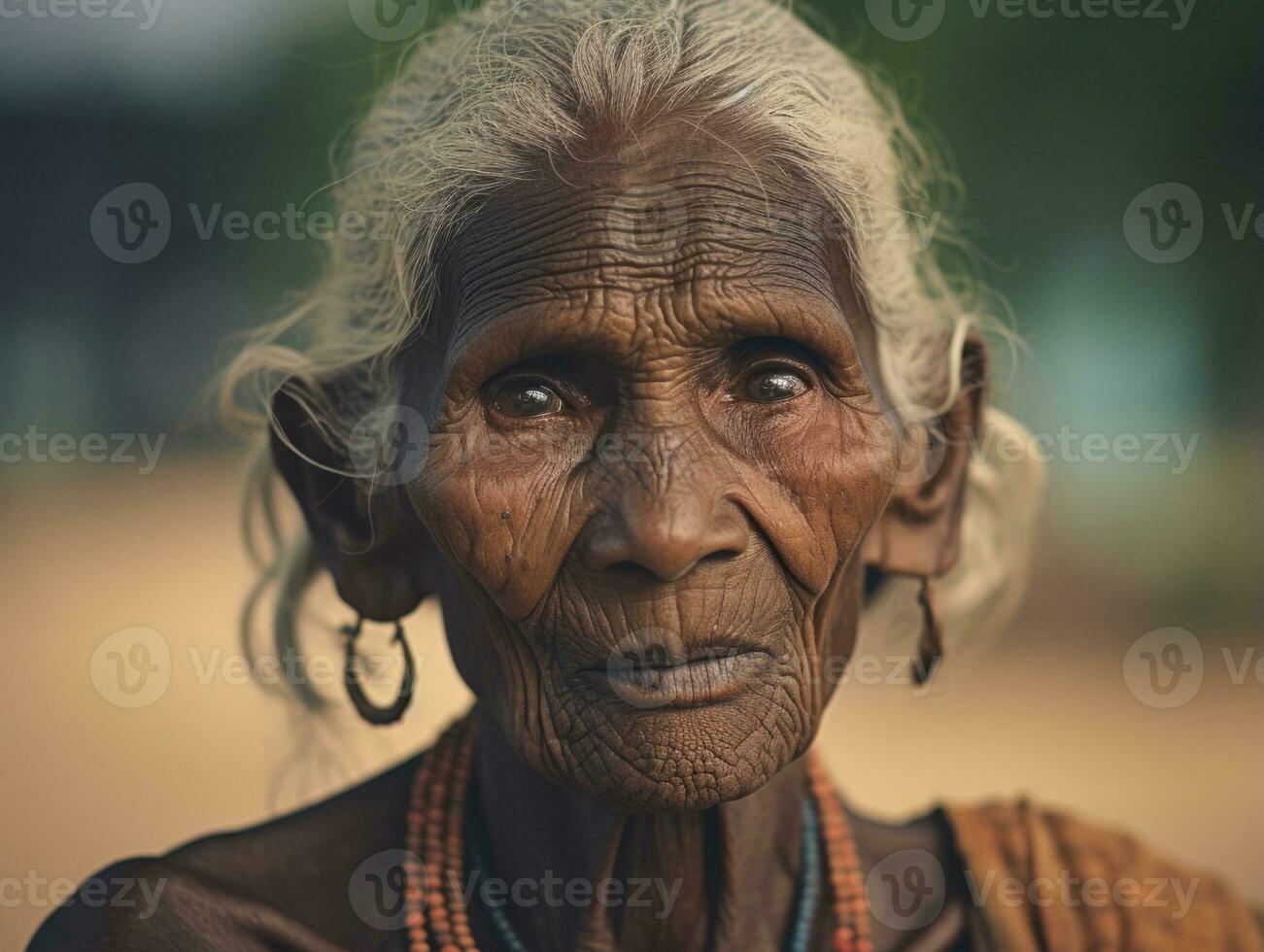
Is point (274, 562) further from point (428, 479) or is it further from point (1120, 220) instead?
point (1120, 220)

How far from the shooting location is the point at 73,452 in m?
15.8

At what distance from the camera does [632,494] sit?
1.89 metres

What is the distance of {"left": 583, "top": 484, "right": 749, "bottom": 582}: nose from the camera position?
72.4 inches

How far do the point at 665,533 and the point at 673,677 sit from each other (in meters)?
0.23

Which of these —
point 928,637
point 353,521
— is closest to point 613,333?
point 353,521

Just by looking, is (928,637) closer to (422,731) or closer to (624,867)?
(624,867)

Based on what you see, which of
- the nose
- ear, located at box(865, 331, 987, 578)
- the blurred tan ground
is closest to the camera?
the nose

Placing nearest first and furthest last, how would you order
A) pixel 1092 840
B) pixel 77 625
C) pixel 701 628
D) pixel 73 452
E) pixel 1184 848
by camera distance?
pixel 701 628 → pixel 1092 840 → pixel 1184 848 → pixel 77 625 → pixel 73 452

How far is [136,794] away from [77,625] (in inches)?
101

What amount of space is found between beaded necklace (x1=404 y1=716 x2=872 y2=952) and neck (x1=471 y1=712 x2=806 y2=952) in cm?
5

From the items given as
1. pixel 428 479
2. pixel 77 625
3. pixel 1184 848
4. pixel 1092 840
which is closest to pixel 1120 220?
pixel 1184 848

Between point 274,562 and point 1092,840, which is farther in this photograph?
point 274,562

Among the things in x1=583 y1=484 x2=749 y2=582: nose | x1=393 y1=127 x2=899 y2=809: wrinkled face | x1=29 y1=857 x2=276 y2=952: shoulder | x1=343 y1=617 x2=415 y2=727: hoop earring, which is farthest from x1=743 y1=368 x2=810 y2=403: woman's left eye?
x1=29 y1=857 x2=276 y2=952: shoulder

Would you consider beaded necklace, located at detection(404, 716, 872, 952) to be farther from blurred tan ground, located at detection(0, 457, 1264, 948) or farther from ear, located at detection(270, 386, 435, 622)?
blurred tan ground, located at detection(0, 457, 1264, 948)
